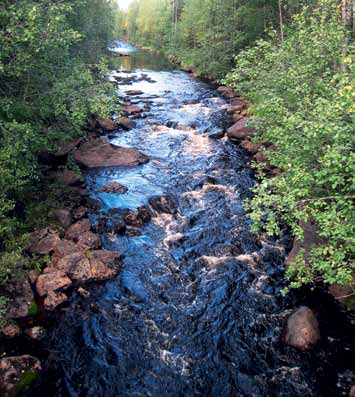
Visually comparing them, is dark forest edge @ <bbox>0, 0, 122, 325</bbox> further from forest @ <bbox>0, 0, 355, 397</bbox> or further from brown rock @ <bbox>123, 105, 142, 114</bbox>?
brown rock @ <bbox>123, 105, 142, 114</bbox>

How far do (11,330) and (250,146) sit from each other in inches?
679

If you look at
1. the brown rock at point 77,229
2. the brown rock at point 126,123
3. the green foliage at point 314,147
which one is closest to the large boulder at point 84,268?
the brown rock at point 77,229

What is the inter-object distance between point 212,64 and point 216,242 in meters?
32.1

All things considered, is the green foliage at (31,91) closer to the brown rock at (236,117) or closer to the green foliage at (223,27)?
the brown rock at (236,117)

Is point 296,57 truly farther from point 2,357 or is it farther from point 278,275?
point 2,357

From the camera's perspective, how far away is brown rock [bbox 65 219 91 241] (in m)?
13.4

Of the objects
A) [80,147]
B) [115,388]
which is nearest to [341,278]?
[115,388]

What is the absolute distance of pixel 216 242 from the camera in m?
13.9

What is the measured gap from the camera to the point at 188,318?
10578 millimetres

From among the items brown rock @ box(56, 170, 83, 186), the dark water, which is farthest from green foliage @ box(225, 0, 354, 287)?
brown rock @ box(56, 170, 83, 186)

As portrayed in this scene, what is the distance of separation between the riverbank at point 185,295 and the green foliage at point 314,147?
1.57 meters

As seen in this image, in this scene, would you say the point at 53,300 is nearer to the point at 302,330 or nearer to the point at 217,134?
the point at 302,330

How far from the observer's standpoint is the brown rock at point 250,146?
2220cm

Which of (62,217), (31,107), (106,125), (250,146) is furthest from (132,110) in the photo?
(62,217)
